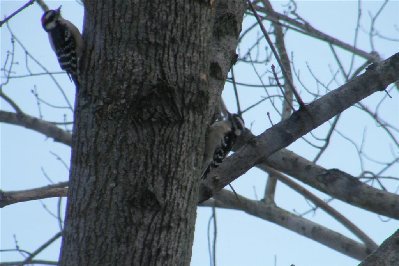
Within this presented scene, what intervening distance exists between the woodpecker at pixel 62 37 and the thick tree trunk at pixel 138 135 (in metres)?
1.92

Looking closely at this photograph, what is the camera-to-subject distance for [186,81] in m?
2.80

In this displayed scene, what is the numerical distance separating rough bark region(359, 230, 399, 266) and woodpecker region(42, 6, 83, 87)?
2660 millimetres

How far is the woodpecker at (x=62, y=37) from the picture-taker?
498 centimetres

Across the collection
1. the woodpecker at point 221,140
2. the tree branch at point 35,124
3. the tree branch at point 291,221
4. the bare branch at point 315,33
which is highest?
the bare branch at point 315,33

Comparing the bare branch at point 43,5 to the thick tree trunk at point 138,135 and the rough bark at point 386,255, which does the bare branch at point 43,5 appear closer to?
the thick tree trunk at point 138,135

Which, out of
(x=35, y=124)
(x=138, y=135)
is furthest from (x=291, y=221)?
(x=138, y=135)

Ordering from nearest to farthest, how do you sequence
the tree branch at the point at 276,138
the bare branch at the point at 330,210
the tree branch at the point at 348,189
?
the tree branch at the point at 276,138 < the tree branch at the point at 348,189 < the bare branch at the point at 330,210

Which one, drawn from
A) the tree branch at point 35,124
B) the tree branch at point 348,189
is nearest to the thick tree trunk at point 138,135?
the tree branch at point 348,189

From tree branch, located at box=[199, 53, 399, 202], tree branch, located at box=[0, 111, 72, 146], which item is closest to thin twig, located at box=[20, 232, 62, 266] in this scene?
tree branch, located at box=[0, 111, 72, 146]

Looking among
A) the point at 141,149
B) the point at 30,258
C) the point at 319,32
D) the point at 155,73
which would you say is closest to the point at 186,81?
the point at 155,73

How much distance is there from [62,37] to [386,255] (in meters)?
3.65

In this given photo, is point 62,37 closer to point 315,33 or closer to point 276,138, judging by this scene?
point 315,33

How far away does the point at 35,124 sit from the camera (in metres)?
6.66

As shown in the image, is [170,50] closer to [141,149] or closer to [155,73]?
[155,73]
